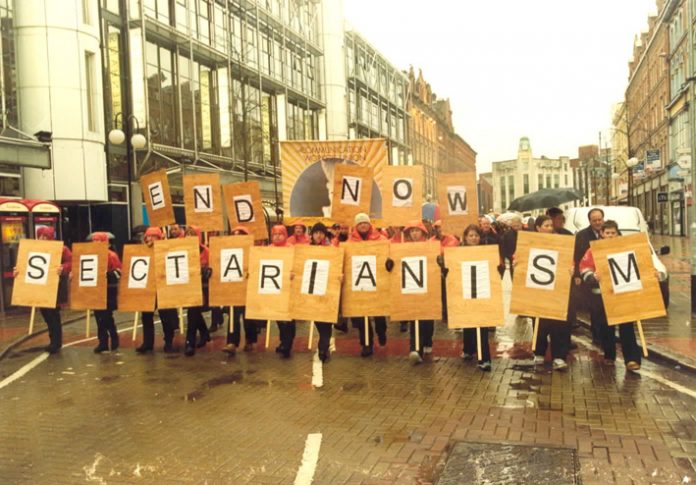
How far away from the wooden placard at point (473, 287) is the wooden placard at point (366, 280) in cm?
102

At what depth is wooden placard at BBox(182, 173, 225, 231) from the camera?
10805mm

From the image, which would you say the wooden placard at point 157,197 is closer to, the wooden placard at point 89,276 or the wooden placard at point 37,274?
the wooden placard at point 89,276

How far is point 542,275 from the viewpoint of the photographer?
312 inches

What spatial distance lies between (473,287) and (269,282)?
2.86 m

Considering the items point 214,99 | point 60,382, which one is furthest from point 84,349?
point 214,99

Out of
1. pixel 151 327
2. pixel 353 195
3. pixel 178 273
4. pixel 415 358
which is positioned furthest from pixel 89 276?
pixel 415 358

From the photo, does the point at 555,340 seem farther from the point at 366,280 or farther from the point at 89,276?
the point at 89,276

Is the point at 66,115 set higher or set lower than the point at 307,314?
higher

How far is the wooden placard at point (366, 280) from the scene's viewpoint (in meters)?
8.87

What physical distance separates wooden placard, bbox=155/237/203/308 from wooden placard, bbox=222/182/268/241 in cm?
160

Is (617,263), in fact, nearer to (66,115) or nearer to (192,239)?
(192,239)

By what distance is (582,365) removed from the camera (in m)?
8.02

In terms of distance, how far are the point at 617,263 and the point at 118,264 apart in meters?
7.34

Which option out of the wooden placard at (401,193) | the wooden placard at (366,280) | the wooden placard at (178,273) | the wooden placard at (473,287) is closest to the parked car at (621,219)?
A: the wooden placard at (401,193)
